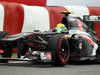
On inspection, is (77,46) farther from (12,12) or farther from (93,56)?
(12,12)

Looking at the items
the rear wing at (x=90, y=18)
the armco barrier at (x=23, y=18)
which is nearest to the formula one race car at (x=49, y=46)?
the rear wing at (x=90, y=18)

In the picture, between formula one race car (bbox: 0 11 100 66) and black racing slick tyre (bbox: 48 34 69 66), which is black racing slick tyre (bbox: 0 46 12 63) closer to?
formula one race car (bbox: 0 11 100 66)

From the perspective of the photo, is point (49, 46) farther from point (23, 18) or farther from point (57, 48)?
point (23, 18)

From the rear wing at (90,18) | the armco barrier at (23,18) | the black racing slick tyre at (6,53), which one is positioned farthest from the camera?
the armco barrier at (23,18)

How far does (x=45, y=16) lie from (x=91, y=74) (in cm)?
507

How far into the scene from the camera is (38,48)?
10.1 m

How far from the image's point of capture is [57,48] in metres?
9.99

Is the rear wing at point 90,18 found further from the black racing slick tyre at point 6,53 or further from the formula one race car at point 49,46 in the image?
the black racing slick tyre at point 6,53

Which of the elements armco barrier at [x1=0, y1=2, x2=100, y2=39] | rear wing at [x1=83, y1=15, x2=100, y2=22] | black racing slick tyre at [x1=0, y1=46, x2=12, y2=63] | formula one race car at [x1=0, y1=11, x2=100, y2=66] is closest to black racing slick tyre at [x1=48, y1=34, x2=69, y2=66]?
formula one race car at [x1=0, y1=11, x2=100, y2=66]

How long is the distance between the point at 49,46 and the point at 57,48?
19cm

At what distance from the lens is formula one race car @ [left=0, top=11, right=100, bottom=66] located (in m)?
10.0

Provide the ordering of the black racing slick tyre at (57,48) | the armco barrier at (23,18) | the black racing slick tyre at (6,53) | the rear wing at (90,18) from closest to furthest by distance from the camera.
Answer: the black racing slick tyre at (57,48), the black racing slick tyre at (6,53), the rear wing at (90,18), the armco barrier at (23,18)

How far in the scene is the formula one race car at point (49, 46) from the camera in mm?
10000

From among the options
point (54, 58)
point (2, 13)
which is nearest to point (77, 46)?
point (54, 58)
